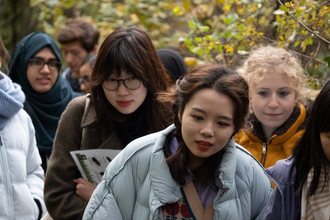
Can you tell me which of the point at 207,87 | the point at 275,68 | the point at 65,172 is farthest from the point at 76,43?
the point at 207,87

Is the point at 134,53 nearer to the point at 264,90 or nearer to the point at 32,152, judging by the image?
the point at 264,90

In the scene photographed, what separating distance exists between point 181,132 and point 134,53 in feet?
2.15

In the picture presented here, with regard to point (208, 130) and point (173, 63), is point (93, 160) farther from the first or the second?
point (173, 63)

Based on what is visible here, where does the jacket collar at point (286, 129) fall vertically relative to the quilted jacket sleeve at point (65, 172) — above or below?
above

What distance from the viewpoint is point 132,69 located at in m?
2.22

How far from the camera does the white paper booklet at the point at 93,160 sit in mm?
2264

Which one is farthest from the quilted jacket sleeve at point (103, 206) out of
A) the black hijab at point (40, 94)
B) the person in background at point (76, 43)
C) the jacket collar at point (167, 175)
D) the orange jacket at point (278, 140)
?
the person in background at point (76, 43)

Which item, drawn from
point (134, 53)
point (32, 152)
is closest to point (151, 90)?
point (134, 53)

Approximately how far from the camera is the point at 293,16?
2.61 metres

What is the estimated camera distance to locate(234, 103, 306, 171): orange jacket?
2.41 m

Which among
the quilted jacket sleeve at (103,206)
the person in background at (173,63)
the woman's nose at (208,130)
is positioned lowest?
the quilted jacket sleeve at (103,206)

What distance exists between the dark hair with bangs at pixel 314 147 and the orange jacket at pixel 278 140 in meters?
0.58

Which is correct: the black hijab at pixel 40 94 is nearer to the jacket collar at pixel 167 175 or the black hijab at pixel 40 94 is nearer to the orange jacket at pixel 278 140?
the orange jacket at pixel 278 140

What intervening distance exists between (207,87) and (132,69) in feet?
2.04
